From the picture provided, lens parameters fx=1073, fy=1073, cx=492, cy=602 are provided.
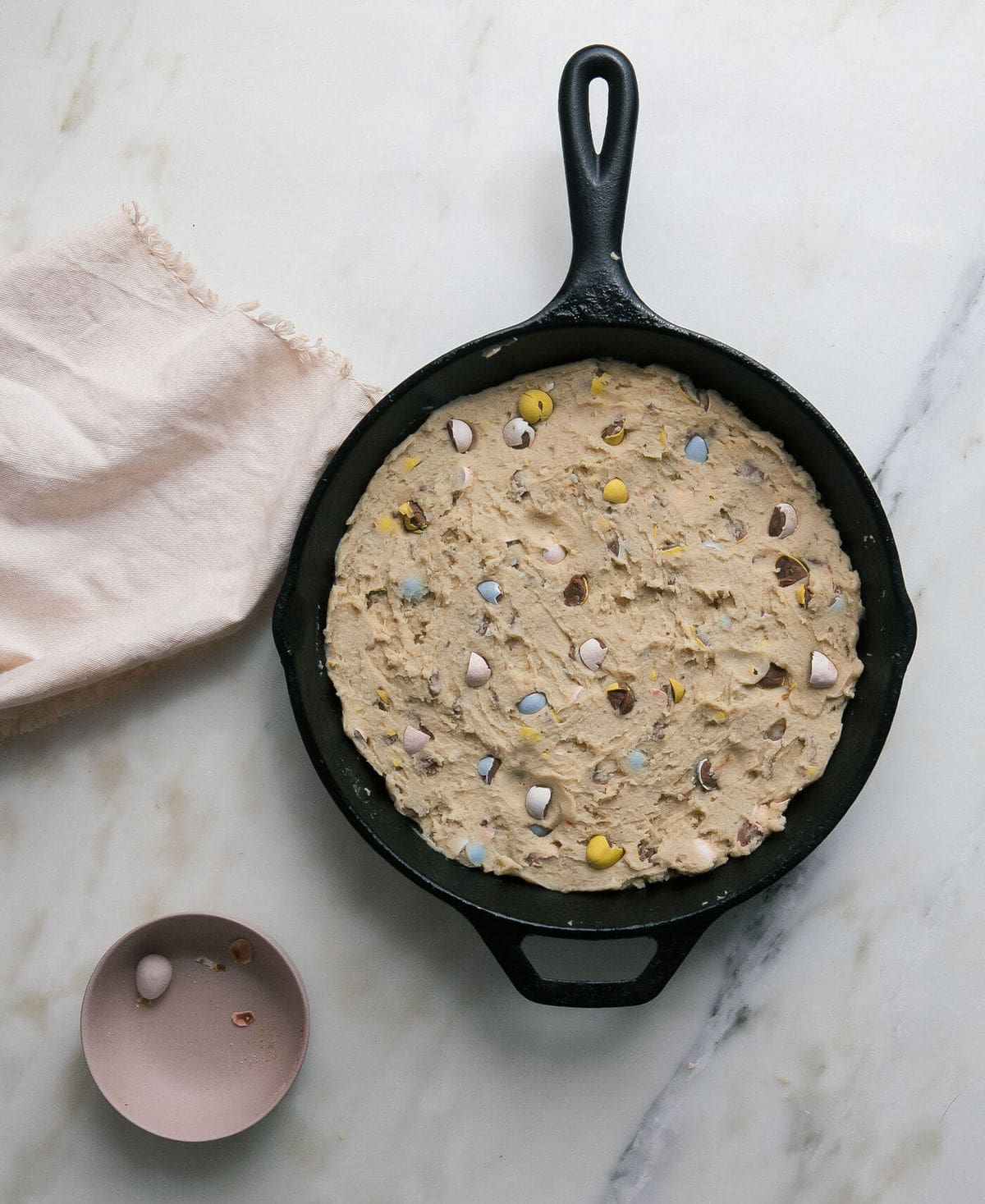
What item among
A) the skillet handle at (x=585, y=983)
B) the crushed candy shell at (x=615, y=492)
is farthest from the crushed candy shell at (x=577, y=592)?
the skillet handle at (x=585, y=983)

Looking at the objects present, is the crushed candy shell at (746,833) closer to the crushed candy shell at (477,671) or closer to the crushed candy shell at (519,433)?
the crushed candy shell at (477,671)

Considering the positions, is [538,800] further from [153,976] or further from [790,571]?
[153,976]

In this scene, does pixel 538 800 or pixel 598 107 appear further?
pixel 598 107

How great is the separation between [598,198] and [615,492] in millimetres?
391

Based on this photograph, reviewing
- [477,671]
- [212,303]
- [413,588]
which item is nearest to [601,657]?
[477,671]

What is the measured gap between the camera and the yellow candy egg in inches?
59.4

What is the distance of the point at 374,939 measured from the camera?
1.58 meters

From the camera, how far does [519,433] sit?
1.51 meters

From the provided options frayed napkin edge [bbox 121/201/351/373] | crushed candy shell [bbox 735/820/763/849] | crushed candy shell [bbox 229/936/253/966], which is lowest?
crushed candy shell [bbox 229/936/253/966]

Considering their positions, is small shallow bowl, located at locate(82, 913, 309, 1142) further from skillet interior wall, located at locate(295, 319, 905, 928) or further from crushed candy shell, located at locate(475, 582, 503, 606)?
crushed candy shell, located at locate(475, 582, 503, 606)

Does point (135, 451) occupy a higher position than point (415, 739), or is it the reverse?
point (135, 451)

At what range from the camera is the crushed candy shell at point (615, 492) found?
1.48 m

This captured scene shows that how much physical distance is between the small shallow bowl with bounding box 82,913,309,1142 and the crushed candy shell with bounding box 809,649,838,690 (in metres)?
0.83

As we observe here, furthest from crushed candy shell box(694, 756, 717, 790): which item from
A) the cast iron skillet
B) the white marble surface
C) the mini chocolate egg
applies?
Answer: the mini chocolate egg
